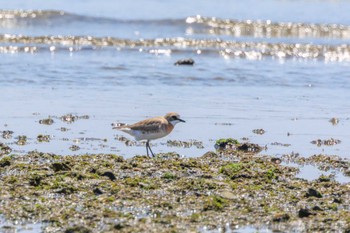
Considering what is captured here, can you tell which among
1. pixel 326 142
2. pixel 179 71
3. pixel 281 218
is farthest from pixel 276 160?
pixel 179 71

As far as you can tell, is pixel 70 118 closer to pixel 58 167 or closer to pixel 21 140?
pixel 21 140

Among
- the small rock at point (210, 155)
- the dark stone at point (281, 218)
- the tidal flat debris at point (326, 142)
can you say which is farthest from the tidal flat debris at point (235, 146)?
the dark stone at point (281, 218)

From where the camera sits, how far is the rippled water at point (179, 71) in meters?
15.8

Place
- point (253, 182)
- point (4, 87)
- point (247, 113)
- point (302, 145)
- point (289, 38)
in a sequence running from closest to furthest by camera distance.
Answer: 1. point (253, 182)
2. point (302, 145)
3. point (247, 113)
4. point (4, 87)
5. point (289, 38)

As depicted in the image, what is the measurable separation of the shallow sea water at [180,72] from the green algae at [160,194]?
3.22ft

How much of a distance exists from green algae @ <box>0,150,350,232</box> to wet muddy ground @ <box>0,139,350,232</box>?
11 millimetres

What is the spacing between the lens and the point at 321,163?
1346 centimetres

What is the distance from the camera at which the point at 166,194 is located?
1084 cm

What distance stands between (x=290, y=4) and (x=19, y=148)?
29.9 metres

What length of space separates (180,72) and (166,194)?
42.1 feet

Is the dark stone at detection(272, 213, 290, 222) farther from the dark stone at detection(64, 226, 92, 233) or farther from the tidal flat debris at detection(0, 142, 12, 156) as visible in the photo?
the tidal flat debris at detection(0, 142, 12, 156)

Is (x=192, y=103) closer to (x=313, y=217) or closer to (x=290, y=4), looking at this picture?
(x=313, y=217)

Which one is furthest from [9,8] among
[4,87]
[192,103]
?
[192,103]

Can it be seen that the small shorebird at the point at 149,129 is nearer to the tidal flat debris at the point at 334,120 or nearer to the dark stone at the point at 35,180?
the dark stone at the point at 35,180
